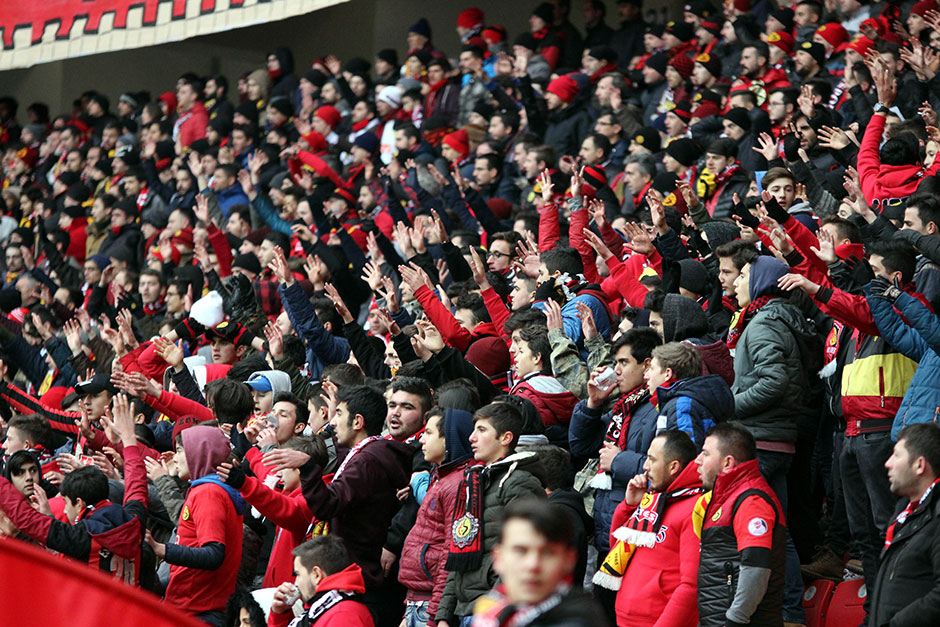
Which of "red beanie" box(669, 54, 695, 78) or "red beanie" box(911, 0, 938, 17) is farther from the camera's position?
"red beanie" box(669, 54, 695, 78)

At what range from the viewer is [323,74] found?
1565cm

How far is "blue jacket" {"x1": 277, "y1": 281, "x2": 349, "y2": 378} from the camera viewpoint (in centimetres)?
770

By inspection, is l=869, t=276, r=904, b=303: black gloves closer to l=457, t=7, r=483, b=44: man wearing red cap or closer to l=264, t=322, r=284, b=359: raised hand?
l=264, t=322, r=284, b=359: raised hand

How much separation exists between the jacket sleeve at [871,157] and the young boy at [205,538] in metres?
4.38

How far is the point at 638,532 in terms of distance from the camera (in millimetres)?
4766

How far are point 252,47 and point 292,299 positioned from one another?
43.7 ft

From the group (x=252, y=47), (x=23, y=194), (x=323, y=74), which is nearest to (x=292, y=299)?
(x=323, y=74)

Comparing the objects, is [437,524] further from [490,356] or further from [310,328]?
[310,328]

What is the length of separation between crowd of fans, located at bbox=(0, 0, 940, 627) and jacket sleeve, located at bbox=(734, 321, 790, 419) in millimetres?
13

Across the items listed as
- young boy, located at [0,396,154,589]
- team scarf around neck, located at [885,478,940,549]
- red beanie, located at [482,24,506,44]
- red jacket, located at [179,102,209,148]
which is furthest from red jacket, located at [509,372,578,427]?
red jacket, located at [179,102,209,148]

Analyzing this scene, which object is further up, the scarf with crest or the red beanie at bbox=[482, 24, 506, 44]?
the red beanie at bbox=[482, 24, 506, 44]

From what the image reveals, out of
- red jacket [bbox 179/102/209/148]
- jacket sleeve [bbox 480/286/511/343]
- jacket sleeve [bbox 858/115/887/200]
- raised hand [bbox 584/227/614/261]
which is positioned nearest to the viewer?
jacket sleeve [bbox 480/286/511/343]

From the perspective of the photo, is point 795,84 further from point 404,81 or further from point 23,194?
point 23,194

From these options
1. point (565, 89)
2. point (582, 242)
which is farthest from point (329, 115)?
point (582, 242)
